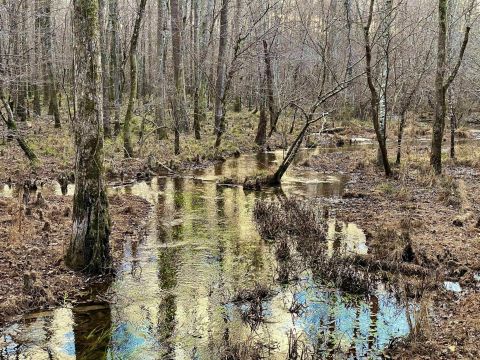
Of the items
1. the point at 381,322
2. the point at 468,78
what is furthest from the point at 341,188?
the point at 468,78

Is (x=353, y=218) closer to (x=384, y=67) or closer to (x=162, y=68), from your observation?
(x=384, y=67)

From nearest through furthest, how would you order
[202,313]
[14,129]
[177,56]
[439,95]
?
[202,313]
[439,95]
[14,129]
[177,56]

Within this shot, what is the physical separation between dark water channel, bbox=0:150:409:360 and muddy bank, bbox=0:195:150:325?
26cm

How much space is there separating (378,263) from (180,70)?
1553cm

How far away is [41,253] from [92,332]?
2445mm

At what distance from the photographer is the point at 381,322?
20.1 ft

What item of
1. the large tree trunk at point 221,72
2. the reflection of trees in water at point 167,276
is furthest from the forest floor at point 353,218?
the large tree trunk at point 221,72

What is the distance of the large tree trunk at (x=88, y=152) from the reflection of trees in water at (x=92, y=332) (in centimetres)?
104

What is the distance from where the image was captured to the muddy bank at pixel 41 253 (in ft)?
20.6

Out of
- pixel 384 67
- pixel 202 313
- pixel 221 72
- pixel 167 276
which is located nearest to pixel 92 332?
pixel 202 313

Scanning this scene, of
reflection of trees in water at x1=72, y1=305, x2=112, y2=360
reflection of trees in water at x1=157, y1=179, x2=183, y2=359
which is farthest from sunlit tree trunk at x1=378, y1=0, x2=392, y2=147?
reflection of trees in water at x1=72, y1=305, x2=112, y2=360

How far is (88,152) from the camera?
6.79 m

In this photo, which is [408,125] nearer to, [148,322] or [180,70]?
[180,70]

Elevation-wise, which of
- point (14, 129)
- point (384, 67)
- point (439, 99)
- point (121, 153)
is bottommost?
point (121, 153)
